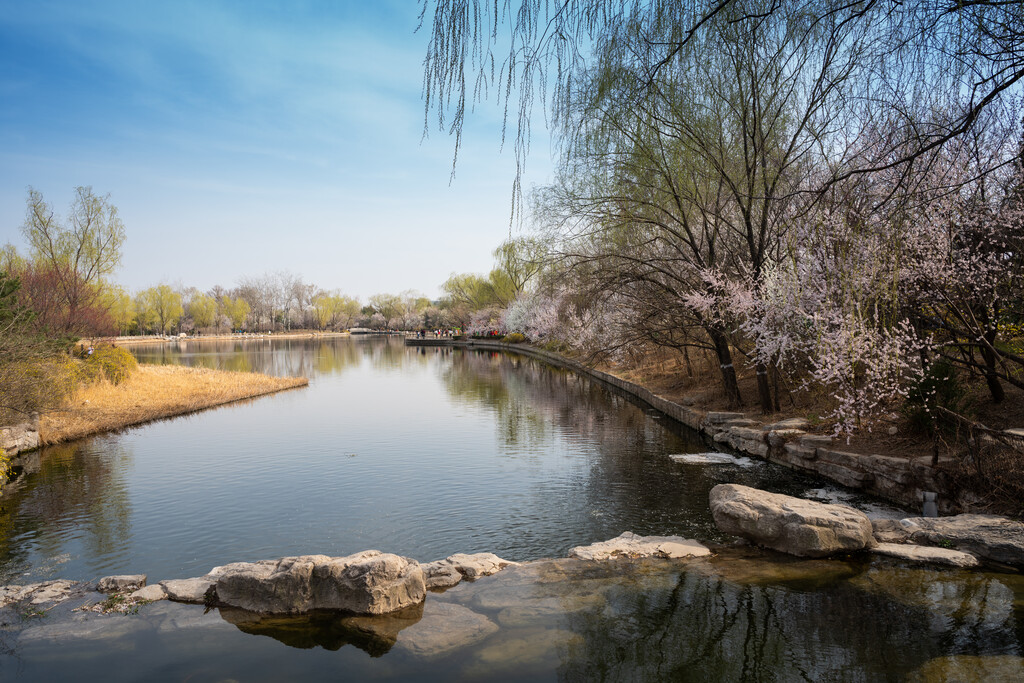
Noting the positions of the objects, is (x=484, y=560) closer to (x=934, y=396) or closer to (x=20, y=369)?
(x=934, y=396)

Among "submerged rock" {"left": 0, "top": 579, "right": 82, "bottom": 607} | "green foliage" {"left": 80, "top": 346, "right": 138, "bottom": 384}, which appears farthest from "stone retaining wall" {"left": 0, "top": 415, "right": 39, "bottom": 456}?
"submerged rock" {"left": 0, "top": 579, "right": 82, "bottom": 607}

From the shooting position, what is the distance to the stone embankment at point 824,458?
9328mm

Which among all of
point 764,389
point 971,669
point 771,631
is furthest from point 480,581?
point 764,389

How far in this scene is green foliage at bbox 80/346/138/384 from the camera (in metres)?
24.0

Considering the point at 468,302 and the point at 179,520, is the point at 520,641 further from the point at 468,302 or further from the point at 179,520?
the point at 468,302

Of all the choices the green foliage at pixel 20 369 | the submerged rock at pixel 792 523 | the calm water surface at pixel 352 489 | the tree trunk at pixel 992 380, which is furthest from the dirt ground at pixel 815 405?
the green foliage at pixel 20 369

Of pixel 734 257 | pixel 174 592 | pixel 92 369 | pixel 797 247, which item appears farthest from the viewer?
pixel 92 369

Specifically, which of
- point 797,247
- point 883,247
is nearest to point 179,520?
point 883,247

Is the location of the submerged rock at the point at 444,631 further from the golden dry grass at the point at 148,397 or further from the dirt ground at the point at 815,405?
the golden dry grass at the point at 148,397

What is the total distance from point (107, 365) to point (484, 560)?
78.5 feet

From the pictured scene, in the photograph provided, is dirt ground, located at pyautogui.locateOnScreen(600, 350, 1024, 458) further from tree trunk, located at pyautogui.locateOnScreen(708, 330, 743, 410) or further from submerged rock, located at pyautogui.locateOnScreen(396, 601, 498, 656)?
submerged rock, located at pyautogui.locateOnScreen(396, 601, 498, 656)

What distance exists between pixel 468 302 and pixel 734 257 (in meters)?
69.3

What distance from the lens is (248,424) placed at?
19.9 m

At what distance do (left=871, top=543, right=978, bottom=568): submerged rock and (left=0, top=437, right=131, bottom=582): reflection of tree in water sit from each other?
9863mm
